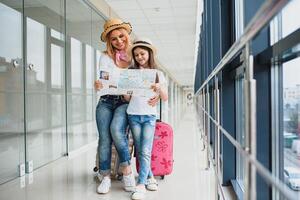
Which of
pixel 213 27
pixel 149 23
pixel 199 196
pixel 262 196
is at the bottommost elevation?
pixel 199 196

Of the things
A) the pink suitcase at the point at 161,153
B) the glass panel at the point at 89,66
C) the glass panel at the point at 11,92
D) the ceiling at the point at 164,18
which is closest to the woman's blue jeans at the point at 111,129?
the pink suitcase at the point at 161,153

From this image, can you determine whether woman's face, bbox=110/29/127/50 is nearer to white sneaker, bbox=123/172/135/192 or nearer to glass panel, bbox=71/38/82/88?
white sneaker, bbox=123/172/135/192

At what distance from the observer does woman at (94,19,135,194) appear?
2348mm

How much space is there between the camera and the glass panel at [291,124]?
119 centimetres

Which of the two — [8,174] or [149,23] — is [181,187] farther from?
[149,23]

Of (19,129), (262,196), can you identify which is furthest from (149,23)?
(262,196)

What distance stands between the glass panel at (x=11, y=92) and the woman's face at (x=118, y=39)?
3.56ft

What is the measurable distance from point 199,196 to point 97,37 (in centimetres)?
380

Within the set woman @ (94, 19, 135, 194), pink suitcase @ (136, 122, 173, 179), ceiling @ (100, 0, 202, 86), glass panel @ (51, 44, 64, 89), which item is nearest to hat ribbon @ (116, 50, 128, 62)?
woman @ (94, 19, 135, 194)

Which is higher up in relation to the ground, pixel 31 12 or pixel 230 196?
pixel 31 12

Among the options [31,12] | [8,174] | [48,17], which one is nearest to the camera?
[8,174]

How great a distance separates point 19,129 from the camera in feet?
10.1

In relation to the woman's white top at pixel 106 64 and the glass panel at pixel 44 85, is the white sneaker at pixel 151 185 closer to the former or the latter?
the woman's white top at pixel 106 64

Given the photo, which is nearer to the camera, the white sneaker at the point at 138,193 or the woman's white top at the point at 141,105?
the white sneaker at the point at 138,193
